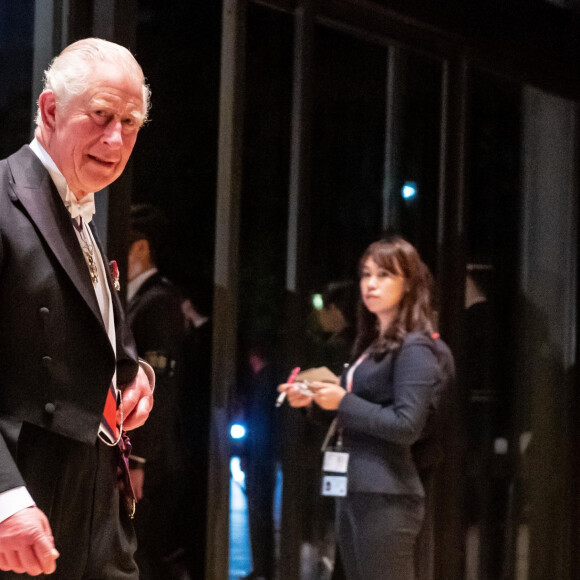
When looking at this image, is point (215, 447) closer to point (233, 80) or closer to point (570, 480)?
point (233, 80)

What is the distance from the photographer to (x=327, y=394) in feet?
11.4

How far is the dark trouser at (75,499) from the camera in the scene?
1.71 meters

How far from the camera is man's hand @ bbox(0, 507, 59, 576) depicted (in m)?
1.52

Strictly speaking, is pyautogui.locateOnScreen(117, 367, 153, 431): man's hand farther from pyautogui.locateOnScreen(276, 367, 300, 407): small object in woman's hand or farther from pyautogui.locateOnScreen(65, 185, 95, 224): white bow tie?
pyautogui.locateOnScreen(276, 367, 300, 407): small object in woman's hand

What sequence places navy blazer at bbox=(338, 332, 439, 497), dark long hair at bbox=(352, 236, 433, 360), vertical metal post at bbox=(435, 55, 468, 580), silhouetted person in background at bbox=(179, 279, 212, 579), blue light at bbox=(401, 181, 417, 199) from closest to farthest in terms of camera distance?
1. silhouetted person in background at bbox=(179, 279, 212, 579)
2. navy blazer at bbox=(338, 332, 439, 497)
3. dark long hair at bbox=(352, 236, 433, 360)
4. blue light at bbox=(401, 181, 417, 199)
5. vertical metal post at bbox=(435, 55, 468, 580)

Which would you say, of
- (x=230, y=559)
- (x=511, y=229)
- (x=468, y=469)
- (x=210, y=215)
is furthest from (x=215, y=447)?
(x=511, y=229)

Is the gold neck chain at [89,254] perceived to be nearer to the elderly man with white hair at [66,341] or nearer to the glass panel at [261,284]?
the elderly man with white hair at [66,341]

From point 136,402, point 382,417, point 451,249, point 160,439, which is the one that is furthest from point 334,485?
point 136,402

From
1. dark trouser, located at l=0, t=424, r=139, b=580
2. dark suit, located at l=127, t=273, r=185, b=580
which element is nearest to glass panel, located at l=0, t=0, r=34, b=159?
dark suit, located at l=127, t=273, r=185, b=580

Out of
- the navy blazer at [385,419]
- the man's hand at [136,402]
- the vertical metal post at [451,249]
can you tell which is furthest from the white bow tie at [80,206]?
the vertical metal post at [451,249]

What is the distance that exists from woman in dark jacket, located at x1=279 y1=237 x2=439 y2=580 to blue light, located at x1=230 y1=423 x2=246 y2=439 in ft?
0.77

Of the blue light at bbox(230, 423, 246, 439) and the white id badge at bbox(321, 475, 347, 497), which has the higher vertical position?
the blue light at bbox(230, 423, 246, 439)

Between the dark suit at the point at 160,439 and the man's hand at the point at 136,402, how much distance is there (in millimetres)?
940

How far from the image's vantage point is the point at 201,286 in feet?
10.3
